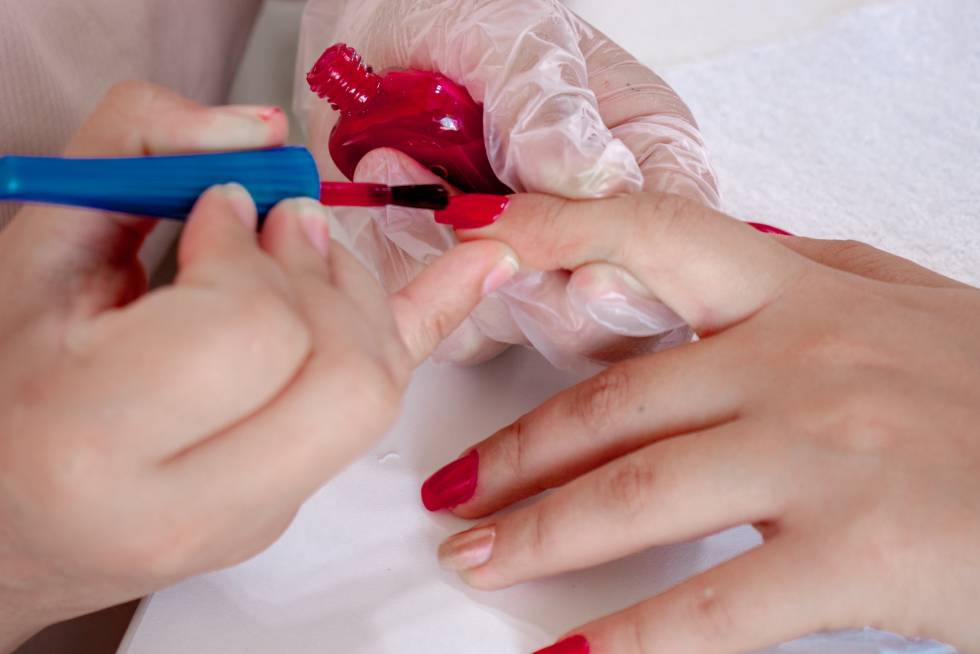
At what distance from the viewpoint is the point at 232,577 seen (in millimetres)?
700

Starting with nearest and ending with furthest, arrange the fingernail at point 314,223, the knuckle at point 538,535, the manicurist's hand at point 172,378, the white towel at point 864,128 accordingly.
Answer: the manicurist's hand at point 172,378 → the fingernail at point 314,223 → the knuckle at point 538,535 → the white towel at point 864,128

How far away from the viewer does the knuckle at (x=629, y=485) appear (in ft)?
2.16

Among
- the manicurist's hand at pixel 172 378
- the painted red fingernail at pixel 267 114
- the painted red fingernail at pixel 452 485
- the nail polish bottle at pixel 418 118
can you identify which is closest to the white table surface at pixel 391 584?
the painted red fingernail at pixel 452 485

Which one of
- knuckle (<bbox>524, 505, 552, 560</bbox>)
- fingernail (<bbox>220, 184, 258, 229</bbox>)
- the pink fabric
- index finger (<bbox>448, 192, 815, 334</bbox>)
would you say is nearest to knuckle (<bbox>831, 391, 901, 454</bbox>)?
index finger (<bbox>448, 192, 815, 334</bbox>)

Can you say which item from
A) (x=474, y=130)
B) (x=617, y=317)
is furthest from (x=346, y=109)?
(x=617, y=317)

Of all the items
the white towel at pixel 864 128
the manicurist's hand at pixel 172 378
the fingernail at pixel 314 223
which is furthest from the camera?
the white towel at pixel 864 128

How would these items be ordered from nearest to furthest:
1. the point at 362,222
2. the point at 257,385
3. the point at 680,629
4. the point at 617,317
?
the point at 257,385 < the point at 680,629 < the point at 617,317 < the point at 362,222

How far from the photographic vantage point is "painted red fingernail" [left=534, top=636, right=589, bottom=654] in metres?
0.64

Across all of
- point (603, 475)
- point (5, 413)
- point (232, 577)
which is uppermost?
point (5, 413)

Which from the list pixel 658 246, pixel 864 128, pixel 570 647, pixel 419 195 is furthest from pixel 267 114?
pixel 864 128

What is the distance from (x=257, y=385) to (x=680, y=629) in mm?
345

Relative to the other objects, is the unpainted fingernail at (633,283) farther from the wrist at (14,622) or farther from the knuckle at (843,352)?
the wrist at (14,622)

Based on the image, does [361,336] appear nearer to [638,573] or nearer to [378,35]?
[638,573]

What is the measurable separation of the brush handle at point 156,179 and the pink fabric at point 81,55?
0.33 metres
